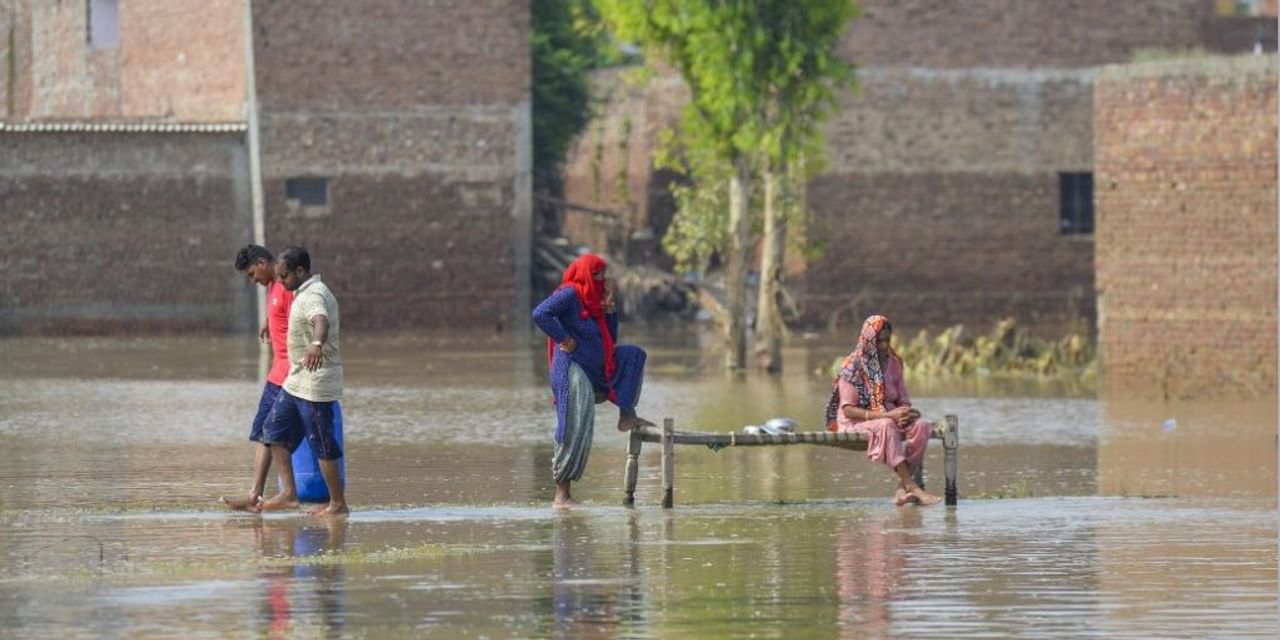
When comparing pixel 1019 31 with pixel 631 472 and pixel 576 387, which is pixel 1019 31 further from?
pixel 576 387

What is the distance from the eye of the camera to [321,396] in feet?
46.4

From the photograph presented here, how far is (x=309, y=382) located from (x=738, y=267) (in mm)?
16350

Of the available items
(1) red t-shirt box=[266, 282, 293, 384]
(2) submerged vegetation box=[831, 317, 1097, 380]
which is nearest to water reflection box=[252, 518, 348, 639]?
(1) red t-shirt box=[266, 282, 293, 384]

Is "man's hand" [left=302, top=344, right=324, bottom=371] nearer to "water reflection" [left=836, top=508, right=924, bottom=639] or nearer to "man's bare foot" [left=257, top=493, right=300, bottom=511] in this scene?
"man's bare foot" [left=257, top=493, right=300, bottom=511]

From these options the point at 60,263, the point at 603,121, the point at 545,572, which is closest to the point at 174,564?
the point at 545,572

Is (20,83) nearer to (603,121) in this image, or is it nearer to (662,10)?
(603,121)

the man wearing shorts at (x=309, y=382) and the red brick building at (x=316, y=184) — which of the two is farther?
the red brick building at (x=316, y=184)

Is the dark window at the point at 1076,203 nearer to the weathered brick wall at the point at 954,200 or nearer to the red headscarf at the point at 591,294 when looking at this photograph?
the weathered brick wall at the point at 954,200

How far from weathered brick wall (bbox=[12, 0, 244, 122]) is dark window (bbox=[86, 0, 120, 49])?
0.12 metres

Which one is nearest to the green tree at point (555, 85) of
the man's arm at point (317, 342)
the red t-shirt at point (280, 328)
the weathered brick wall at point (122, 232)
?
the weathered brick wall at point (122, 232)

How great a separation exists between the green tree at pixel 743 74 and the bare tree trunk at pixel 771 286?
0.02 m

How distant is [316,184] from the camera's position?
37906mm

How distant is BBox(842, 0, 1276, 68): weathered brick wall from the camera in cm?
3931

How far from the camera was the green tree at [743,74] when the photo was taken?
2900cm
